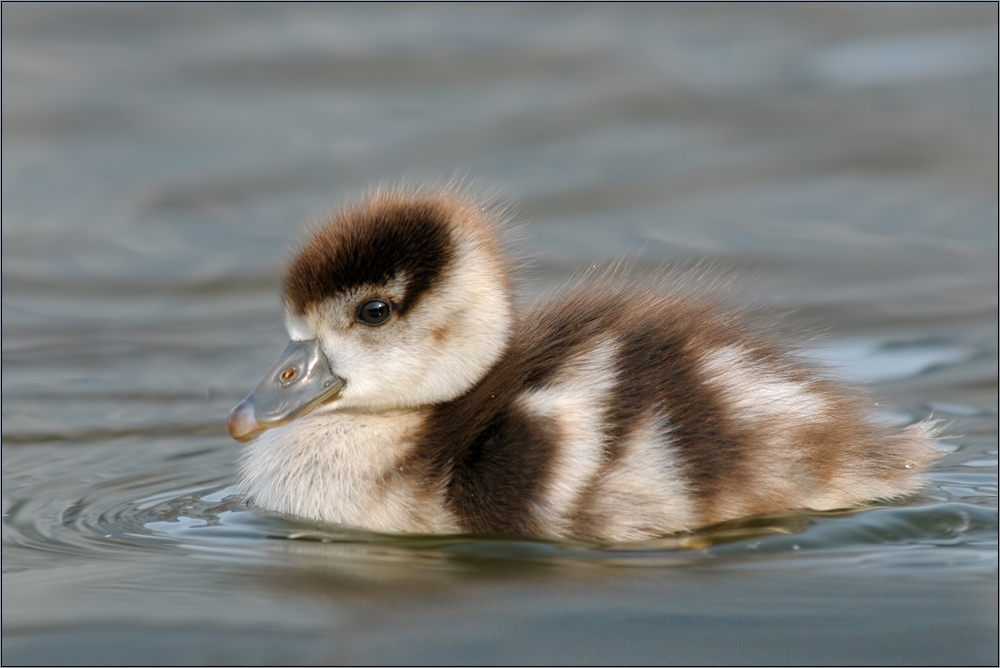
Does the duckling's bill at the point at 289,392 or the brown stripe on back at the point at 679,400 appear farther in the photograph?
the duckling's bill at the point at 289,392

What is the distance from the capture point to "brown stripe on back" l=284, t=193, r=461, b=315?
3377mm

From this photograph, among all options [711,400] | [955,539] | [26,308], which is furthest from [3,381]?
[955,539]

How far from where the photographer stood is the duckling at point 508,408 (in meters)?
3.25

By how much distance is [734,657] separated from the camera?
8.78 ft

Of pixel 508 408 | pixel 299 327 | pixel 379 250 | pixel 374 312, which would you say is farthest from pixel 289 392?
pixel 508 408

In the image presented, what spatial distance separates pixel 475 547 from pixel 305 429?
552 millimetres

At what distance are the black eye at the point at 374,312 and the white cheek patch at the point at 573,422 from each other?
35 centimetres

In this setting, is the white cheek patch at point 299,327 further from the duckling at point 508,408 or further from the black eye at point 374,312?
the black eye at point 374,312

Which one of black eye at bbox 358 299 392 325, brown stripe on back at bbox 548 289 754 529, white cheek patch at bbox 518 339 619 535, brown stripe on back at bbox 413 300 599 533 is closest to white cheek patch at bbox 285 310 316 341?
black eye at bbox 358 299 392 325

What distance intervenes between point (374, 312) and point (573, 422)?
0.51 m

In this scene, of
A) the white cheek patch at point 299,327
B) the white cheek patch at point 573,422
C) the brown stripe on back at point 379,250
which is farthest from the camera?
the white cheek patch at point 299,327

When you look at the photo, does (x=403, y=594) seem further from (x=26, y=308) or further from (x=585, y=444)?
(x=26, y=308)

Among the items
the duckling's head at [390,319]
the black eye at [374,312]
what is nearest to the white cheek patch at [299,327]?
the duckling's head at [390,319]

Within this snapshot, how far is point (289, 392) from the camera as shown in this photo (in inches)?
137
